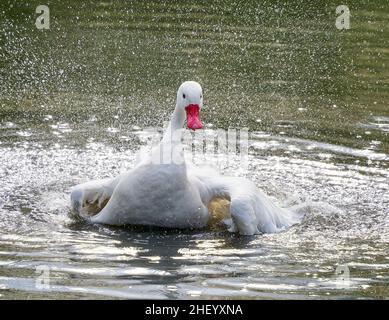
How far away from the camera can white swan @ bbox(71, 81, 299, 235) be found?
9.17m

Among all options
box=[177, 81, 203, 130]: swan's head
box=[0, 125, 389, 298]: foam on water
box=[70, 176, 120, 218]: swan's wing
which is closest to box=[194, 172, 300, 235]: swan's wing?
box=[0, 125, 389, 298]: foam on water

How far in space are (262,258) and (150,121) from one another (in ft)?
15.8

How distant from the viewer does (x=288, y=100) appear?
47.1 feet

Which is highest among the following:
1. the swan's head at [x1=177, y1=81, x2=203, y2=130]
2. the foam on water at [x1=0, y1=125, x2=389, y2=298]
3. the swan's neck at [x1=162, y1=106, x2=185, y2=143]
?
the swan's head at [x1=177, y1=81, x2=203, y2=130]

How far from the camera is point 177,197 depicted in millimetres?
9188

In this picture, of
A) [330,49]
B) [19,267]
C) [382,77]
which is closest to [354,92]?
[382,77]

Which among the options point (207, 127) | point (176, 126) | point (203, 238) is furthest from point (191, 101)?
point (207, 127)

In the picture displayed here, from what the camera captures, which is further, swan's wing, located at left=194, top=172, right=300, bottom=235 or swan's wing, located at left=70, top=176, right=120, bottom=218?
swan's wing, located at left=70, top=176, right=120, bottom=218

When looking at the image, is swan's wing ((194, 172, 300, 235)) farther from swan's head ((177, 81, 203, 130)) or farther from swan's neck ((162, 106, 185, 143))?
swan's head ((177, 81, 203, 130))

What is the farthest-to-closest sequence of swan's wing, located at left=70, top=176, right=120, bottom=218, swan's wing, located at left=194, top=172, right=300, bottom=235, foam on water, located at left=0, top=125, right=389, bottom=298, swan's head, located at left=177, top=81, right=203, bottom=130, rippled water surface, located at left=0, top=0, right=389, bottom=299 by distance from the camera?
1. swan's wing, located at left=70, top=176, right=120, bottom=218
2. swan's head, located at left=177, top=81, right=203, bottom=130
3. swan's wing, located at left=194, top=172, right=300, bottom=235
4. rippled water surface, located at left=0, top=0, right=389, bottom=299
5. foam on water, located at left=0, top=125, right=389, bottom=298

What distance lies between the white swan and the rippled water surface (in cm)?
15
